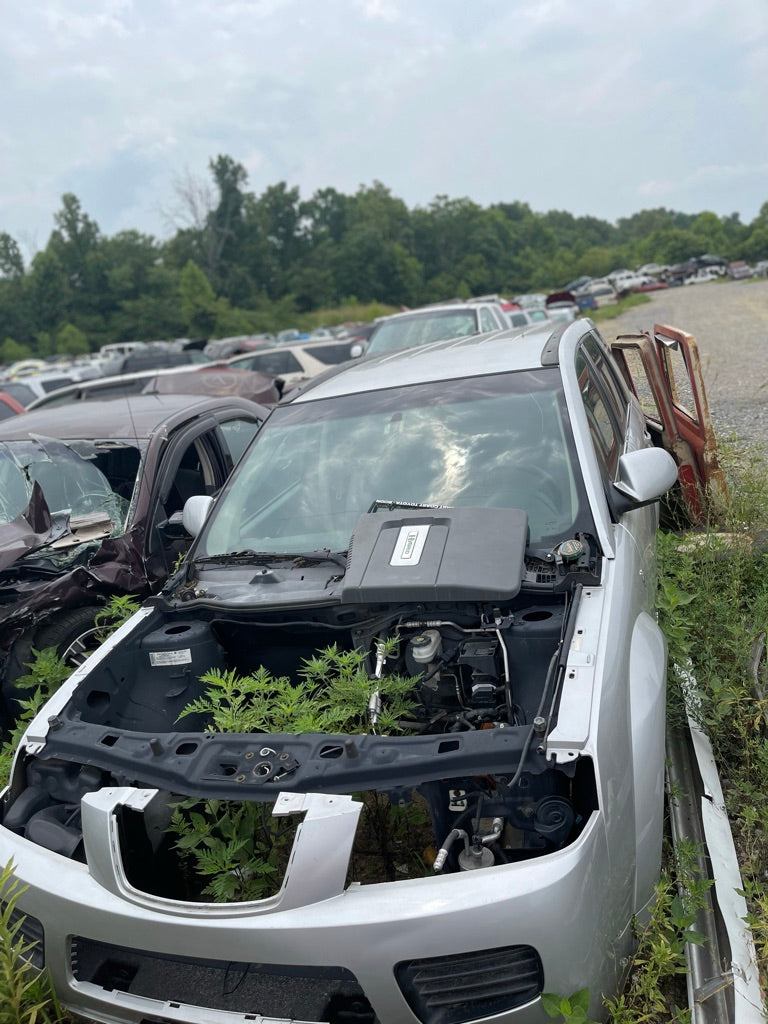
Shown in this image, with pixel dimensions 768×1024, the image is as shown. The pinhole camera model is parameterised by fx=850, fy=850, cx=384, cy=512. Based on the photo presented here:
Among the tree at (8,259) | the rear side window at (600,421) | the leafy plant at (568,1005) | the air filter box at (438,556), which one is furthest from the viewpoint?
the tree at (8,259)

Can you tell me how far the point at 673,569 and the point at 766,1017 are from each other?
256 cm

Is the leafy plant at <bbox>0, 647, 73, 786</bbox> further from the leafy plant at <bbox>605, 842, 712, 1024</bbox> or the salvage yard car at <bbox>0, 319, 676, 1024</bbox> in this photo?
the leafy plant at <bbox>605, 842, 712, 1024</bbox>

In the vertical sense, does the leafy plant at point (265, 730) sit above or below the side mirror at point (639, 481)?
below

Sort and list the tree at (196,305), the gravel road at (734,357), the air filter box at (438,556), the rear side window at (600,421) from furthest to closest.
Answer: the tree at (196,305) → the gravel road at (734,357) → the rear side window at (600,421) → the air filter box at (438,556)

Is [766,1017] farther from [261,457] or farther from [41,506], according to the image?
[41,506]

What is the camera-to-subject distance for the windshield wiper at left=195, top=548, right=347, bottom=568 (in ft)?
10.8

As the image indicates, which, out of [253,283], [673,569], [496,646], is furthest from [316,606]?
[253,283]

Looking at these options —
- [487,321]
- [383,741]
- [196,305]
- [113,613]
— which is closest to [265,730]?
[383,741]

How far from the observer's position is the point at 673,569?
4395 mm

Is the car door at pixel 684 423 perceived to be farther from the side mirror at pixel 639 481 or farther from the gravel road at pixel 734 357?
the side mirror at pixel 639 481

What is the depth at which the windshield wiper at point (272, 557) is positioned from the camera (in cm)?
328

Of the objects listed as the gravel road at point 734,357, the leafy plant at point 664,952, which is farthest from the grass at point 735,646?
the gravel road at point 734,357

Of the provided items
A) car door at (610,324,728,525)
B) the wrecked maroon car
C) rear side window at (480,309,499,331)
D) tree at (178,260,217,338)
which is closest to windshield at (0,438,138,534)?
the wrecked maroon car

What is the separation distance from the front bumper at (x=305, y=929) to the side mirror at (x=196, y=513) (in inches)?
62.3
